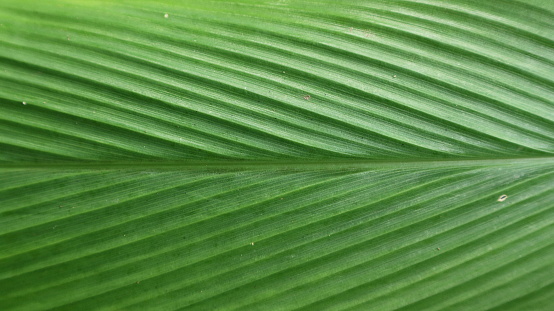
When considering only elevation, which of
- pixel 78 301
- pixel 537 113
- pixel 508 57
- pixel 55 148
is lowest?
pixel 78 301

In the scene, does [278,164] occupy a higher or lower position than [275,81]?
lower

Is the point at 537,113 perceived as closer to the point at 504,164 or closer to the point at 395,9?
the point at 504,164

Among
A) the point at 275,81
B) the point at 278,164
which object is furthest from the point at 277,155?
the point at 275,81

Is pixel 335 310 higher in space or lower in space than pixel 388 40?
lower

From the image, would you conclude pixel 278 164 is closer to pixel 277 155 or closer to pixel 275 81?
pixel 277 155

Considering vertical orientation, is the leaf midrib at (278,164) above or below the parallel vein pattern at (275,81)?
below

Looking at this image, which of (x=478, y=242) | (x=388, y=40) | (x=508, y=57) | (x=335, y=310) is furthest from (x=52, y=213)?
(x=508, y=57)

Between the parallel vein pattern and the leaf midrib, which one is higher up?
the parallel vein pattern

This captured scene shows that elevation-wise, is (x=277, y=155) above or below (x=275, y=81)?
below
